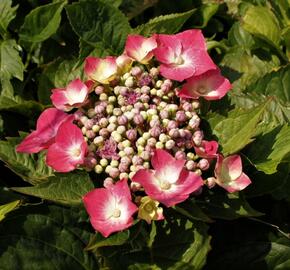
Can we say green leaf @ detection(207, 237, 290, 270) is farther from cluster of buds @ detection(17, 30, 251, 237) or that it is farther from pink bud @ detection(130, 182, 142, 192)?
pink bud @ detection(130, 182, 142, 192)

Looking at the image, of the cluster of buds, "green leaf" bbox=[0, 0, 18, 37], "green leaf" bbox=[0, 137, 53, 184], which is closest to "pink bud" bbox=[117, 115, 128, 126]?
the cluster of buds

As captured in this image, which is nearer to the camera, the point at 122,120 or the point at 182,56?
the point at 122,120

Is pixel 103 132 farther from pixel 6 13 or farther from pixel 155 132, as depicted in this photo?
pixel 6 13

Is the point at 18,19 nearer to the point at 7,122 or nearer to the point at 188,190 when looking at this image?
the point at 7,122

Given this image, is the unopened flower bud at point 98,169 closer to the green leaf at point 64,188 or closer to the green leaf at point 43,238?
the green leaf at point 64,188

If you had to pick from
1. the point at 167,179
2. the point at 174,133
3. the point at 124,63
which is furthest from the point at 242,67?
the point at 167,179

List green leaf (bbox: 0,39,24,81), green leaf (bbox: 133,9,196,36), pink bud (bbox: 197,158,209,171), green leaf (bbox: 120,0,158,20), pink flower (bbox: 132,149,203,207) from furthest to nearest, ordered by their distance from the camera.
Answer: green leaf (bbox: 120,0,158,20), green leaf (bbox: 0,39,24,81), green leaf (bbox: 133,9,196,36), pink bud (bbox: 197,158,209,171), pink flower (bbox: 132,149,203,207)
